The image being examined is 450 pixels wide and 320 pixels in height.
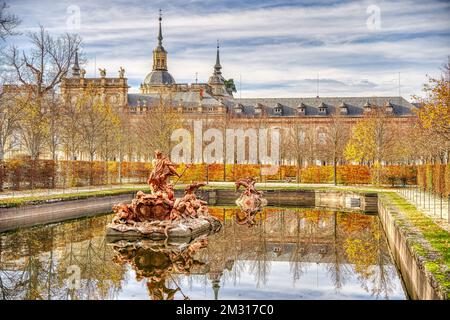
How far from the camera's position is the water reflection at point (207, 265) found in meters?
11.3

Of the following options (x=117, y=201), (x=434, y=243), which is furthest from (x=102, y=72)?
(x=434, y=243)

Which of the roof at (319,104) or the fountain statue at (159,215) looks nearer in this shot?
the fountain statue at (159,215)

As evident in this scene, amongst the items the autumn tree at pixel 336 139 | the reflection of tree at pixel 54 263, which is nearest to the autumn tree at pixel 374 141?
the autumn tree at pixel 336 139

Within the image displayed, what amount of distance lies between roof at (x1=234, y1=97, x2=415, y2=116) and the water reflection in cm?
6103

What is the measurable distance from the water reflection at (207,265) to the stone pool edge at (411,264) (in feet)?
0.91

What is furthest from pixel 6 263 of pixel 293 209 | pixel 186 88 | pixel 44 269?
pixel 186 88

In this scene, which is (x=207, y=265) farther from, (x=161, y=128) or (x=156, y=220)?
(x=161, y=128)

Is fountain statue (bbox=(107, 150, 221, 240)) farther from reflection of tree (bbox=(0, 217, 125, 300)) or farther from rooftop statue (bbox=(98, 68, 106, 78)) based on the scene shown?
rooftop statue (bbox=(98, 68, 106, 78))

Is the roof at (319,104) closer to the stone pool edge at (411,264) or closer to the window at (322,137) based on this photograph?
the window at (322,137)

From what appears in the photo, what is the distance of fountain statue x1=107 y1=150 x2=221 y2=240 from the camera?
17.9m

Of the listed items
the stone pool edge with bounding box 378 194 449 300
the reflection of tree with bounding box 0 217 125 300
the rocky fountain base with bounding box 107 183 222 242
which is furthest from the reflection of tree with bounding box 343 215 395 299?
the reflection of tree with bounding box 0 217 125 300

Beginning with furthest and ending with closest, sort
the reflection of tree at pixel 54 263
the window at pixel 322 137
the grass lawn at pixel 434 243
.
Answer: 1. the window at pixel 322 137
2. the reflection of tree at pixel 54 263
3. the grass lawn at pixel 434 243

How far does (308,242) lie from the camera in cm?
1775
